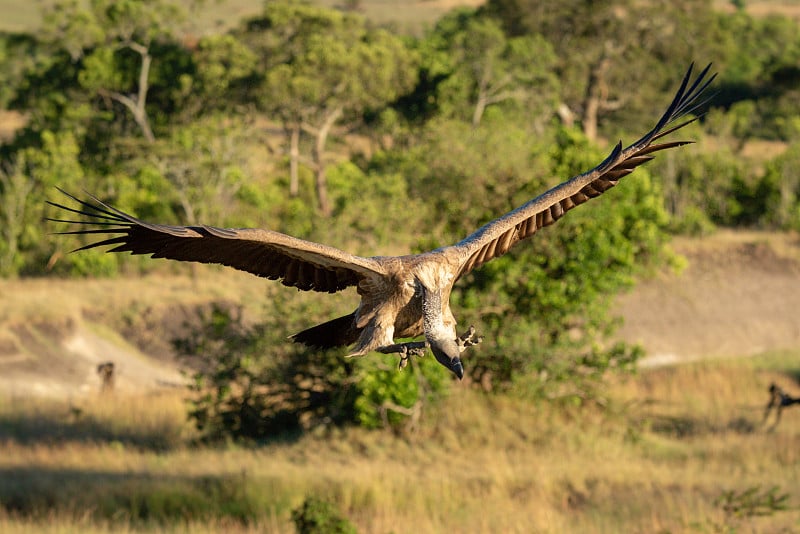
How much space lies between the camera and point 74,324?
1217 inches

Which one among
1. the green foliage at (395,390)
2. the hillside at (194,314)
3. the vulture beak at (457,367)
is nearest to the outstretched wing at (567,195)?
the vulture beak at (457,367)

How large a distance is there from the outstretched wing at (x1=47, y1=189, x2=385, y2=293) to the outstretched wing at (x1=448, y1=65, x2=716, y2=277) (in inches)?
35.3

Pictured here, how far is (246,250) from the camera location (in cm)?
784

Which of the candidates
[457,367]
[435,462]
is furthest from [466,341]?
[435,462]

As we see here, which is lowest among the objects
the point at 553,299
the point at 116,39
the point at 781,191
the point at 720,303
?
the point at 553,299

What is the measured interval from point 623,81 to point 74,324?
37932 mm

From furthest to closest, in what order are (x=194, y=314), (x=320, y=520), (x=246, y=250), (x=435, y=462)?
1. (x=194, y=314)
2. (x=435, y=462)
3. (x=320, y=520)
4. (x=246, y=250)

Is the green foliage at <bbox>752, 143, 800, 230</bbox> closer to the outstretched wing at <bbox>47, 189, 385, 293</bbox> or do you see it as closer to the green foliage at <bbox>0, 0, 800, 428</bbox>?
the green foliage at <bbox>0, 0, 800, 428</bbox>

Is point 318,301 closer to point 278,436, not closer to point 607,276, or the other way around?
point 278,436

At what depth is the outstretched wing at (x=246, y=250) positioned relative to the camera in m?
6.96

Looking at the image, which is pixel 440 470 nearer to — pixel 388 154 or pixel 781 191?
pixel 388 154

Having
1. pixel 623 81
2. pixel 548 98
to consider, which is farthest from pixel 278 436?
pixel 623 81

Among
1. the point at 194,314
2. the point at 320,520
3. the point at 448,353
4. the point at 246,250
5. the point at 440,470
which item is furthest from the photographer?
the point at 194,314

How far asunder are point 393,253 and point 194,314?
6.00 m
